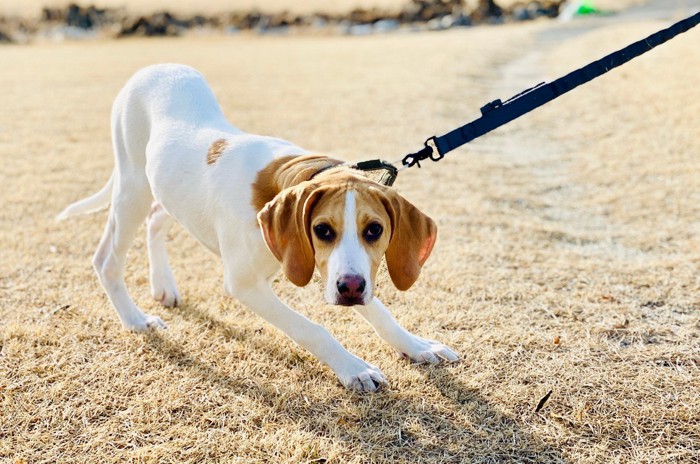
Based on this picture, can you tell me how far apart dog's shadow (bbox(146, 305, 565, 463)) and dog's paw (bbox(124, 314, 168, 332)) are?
46 centimetres

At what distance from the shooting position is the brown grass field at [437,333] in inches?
105

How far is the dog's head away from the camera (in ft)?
8.09

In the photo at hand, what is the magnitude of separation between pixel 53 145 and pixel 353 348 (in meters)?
5.94

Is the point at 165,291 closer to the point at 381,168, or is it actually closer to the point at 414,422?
the point at 381,168

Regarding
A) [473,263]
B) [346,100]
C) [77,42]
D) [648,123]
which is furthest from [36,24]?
[473,263]

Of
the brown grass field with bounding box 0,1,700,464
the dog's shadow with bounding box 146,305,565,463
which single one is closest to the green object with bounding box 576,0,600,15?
the brown grass field with bounding box 0,1,700,464

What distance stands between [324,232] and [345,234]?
0.29 feet

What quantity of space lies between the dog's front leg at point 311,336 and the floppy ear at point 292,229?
45 centimetres

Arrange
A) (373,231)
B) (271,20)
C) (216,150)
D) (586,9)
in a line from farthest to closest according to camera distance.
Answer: (271,20) → (586,9) → (216,150) → (373,231)

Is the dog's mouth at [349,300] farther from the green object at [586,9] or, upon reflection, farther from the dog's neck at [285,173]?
the green object at [586,9]

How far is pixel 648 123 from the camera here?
840 centimetres

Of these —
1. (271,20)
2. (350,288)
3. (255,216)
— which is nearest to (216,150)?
(255,216)

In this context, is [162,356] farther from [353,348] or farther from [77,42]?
[77,42]

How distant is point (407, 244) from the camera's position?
105 inches
